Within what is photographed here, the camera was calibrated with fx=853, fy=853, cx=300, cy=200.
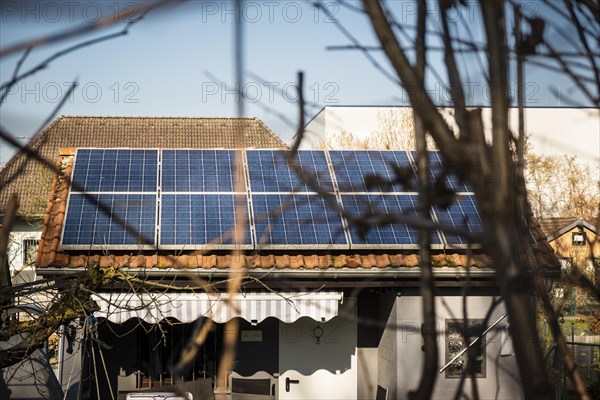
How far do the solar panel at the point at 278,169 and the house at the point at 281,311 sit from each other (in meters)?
0.04

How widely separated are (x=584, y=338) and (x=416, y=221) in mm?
19821

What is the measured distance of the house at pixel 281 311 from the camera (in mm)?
9328

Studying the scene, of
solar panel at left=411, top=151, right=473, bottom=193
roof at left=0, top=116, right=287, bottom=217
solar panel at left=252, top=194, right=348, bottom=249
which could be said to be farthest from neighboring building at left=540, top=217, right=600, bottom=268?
roof at left=0, top=116, right=287, bottom=217

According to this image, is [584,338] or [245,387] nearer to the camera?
[245,387]

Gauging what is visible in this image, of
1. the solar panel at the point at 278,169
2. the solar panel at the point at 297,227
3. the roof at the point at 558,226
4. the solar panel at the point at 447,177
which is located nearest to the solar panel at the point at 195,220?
the solar panel at the point at 297,227

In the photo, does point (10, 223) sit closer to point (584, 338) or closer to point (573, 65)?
point (573, 65)

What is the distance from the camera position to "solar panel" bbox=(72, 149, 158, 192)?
34.3 feet

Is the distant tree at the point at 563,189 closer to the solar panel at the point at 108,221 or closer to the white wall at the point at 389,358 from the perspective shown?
the white wall at the point at 389,358

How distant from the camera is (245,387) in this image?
10.5 metres

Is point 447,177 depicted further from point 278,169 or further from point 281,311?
point 278,169

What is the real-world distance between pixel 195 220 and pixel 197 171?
1248 mm

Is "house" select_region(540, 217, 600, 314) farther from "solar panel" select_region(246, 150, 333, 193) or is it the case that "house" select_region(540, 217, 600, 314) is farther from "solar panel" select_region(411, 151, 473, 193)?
"solar panel" select_region(246, 150, 333, 193)

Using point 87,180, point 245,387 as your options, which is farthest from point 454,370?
point 87,180

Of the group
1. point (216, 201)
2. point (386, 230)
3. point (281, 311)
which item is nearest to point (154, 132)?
point (216, 201)
